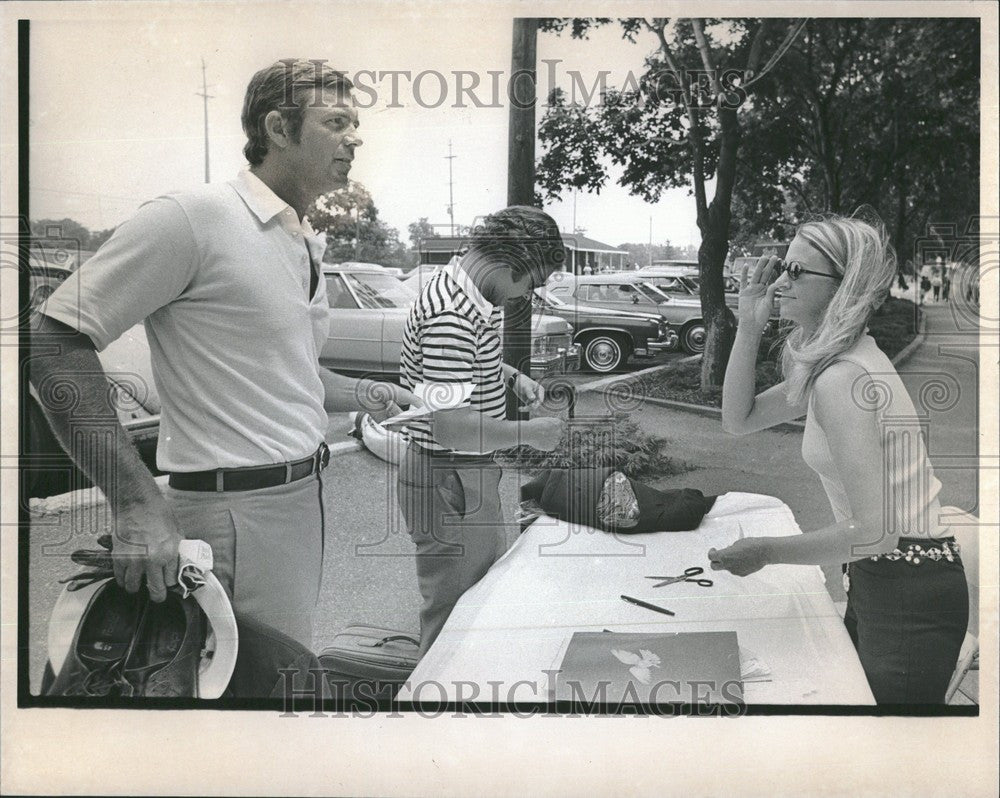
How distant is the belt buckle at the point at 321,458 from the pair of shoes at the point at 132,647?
22.2 inches

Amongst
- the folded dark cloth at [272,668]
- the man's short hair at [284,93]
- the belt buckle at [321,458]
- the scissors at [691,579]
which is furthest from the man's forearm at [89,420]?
the scissors at [691,579]

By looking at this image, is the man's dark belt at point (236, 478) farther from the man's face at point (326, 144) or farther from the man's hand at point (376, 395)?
the man's face at point (326, 144)

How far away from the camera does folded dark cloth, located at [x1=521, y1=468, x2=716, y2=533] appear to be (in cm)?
349

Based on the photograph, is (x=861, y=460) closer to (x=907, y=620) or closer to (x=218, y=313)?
(x=907, y=620)

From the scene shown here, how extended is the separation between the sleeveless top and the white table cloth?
23 centimetres

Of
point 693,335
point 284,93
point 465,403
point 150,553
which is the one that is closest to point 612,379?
point 693,335

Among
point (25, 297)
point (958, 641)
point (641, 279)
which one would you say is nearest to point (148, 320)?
point (25, 297)

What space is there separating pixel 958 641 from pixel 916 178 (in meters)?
1.50

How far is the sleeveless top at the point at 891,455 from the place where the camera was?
3.24 meters

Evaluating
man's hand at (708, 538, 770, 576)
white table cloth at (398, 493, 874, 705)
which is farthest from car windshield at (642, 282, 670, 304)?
man's hand at (708, 538, 770, 576)

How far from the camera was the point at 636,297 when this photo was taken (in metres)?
3.46

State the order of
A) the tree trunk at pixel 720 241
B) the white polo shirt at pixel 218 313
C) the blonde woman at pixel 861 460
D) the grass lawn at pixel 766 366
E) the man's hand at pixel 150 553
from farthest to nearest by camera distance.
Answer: the tree trunk at pixel 720 241, the grass lawn at pixel 766 366, the blonde woman at pixel 861 460, the man's hand at pixel 150 553, the white polo shirt at pixel 218 313

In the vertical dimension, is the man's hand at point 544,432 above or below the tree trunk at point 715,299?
below

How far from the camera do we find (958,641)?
3.25 meters
